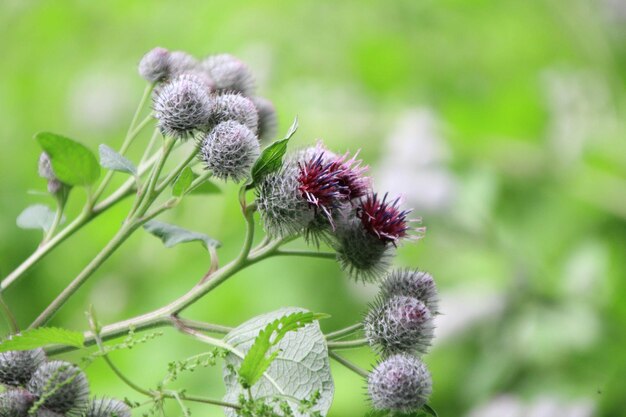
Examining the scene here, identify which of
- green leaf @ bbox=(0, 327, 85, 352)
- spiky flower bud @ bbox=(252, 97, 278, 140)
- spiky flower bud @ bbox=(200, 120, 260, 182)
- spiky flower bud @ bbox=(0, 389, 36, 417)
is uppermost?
spiky flower bud @ bbox=(252, 97, 278, 140)

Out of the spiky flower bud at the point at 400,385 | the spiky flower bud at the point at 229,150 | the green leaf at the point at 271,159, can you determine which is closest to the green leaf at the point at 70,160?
the spiky flower bud at the point at 229,150

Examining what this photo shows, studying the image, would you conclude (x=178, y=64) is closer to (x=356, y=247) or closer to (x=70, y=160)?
(x=70, y=160)

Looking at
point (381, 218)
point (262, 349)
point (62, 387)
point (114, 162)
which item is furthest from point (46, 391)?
point (381, 218)

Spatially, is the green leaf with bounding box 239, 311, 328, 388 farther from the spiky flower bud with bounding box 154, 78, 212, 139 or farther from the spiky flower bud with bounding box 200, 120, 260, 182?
the spiky flower bud with bounding box 154, 78, 212, 139

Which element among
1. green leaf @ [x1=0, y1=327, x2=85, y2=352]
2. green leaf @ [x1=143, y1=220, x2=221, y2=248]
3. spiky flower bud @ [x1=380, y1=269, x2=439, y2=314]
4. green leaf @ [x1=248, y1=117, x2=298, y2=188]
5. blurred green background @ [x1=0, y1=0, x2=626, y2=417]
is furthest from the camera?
blurred green background @ [x1=0, y1=0, x2=626, y2=417]

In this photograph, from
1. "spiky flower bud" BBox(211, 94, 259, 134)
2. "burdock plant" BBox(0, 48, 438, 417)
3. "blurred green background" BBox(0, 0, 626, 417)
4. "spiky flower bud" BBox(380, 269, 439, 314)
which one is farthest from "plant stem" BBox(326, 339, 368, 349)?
"blurred green background" BBox(0, 0, 626, 417)

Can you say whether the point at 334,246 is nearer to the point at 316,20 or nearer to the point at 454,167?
the point at 454,167
